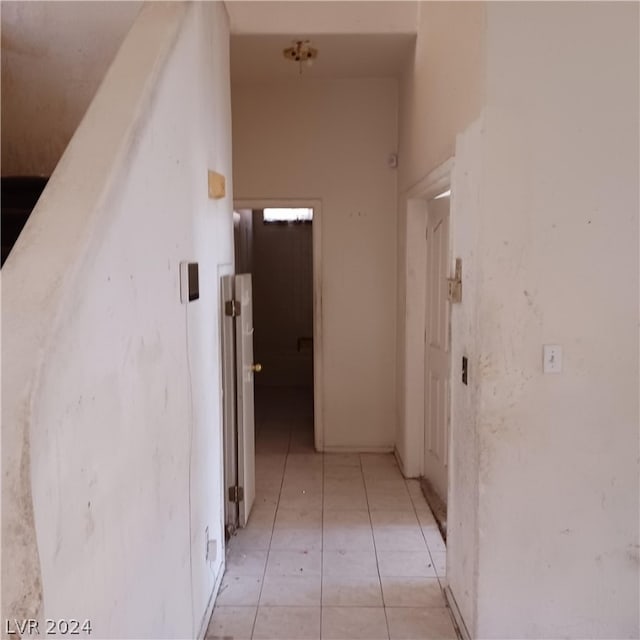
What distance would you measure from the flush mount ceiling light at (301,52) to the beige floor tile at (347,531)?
9.02ft

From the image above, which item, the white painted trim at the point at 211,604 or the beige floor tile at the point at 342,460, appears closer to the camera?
the white painted trim at the point at 211,604

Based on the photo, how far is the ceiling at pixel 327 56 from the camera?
3084 mm

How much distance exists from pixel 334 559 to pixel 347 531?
297mm

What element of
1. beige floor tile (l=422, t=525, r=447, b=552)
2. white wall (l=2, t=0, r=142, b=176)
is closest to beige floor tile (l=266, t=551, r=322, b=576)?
beige floor tile (l=422, t=525, r=447, b=552)

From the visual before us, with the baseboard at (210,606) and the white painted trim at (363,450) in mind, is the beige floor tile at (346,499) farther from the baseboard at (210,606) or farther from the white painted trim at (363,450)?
the baseboard at (210,606)

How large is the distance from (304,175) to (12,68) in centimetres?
198

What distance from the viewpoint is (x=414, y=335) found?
3.61 meters

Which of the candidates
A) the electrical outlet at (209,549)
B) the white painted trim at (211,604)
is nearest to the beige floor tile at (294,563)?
the white painted trim at (211,604)

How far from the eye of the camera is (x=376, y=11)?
300cm

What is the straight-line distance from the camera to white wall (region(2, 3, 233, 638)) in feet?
2.95

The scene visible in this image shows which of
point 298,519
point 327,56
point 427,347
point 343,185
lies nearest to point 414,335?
point 427,347

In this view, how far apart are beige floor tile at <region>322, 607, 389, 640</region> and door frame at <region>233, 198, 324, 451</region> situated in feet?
6.34

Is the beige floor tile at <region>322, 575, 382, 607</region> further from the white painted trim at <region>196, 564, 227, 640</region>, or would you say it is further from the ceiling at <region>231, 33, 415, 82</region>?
the ceiling at <region>231, 33, 415, 82</region>

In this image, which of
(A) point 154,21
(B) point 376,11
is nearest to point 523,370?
(A) point 154,21
